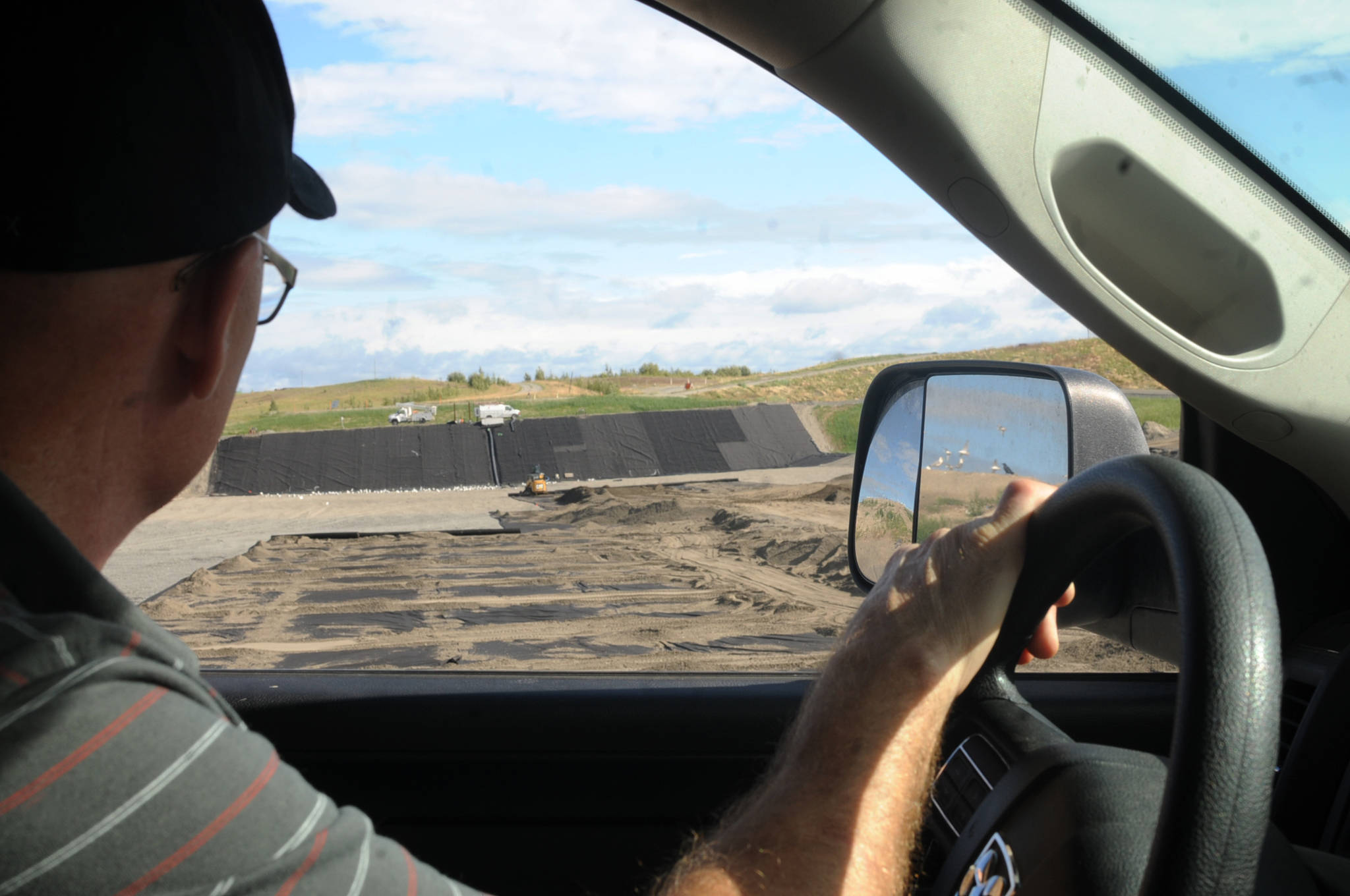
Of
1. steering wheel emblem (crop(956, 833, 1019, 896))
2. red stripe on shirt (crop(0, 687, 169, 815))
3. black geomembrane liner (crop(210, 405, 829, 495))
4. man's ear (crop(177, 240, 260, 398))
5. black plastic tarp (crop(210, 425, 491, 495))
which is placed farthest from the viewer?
black geomembrane liner (crop(210, 405, 829, 495))

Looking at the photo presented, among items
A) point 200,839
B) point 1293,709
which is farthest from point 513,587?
point 200,839

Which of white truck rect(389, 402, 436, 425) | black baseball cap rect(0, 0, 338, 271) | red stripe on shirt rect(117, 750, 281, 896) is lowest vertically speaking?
white truck rect(389, 402, 436, 425)

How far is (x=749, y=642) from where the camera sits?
20.6ft

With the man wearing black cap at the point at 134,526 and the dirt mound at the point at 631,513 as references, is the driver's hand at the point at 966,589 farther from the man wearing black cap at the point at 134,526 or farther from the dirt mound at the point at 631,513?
the dirt mound at the point at 631,513

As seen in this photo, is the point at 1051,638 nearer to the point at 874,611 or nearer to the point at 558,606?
the point at 874,611

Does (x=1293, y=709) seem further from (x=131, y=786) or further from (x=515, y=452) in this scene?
(x=515, y=452)

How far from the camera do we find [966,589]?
3.37ft

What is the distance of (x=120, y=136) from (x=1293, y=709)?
160cm

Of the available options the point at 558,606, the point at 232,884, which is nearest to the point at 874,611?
the point at 232,884

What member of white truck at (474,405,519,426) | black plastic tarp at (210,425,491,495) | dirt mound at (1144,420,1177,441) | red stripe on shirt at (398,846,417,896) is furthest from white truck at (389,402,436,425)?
red stripe on shirt at (398,846,417,896)

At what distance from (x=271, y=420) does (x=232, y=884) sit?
106 ft

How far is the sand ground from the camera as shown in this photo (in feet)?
18.9

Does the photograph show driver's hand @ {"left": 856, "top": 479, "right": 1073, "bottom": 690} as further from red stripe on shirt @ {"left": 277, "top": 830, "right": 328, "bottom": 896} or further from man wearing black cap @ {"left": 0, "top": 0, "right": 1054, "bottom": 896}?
red stripe on shirt @ {"left": 277, "top": 830, "right": 328, "bottom": 896}

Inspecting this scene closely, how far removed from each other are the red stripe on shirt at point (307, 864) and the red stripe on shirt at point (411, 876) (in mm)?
77
